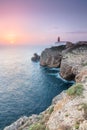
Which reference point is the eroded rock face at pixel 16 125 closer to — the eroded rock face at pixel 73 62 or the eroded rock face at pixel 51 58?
the eroded rock face at pixel 73 62

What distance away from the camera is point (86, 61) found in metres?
115

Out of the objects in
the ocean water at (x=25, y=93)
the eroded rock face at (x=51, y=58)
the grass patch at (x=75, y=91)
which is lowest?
the ocean water at (x=25, y=93)

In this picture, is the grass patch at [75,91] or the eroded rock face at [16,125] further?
the eroded rock face at [16,125]

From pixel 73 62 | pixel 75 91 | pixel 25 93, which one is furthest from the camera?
pixel 73 62

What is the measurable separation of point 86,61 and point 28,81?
101ft

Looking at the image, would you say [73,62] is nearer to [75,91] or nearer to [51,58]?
[51,58]

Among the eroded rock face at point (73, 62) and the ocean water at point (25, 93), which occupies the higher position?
the eroded rock face at point (73, 62)

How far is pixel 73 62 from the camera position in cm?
11700

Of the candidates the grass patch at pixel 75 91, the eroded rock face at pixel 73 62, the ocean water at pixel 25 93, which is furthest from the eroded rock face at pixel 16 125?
the eroded rock face at pixel 73 62

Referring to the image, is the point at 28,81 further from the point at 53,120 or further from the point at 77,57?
the point at 53,120

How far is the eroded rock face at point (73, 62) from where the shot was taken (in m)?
109

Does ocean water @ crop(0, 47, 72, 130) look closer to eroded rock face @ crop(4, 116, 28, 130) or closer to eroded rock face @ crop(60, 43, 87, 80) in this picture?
eroded rock face @ crop(60, 43, 87, 80)

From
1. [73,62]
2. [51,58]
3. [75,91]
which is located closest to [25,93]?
[73,62]

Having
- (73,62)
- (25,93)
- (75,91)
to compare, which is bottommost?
(25,93)
